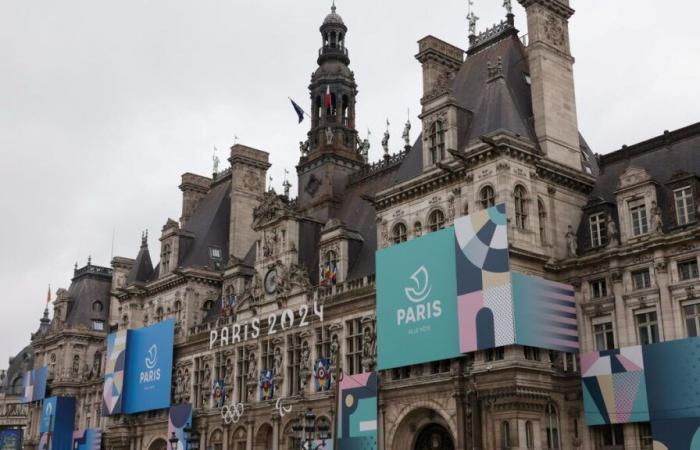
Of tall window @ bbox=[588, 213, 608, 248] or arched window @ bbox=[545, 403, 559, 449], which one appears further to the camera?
tall window @ bbox=[588, 213, 608, 248]

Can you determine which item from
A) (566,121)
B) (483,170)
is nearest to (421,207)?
(483,170)

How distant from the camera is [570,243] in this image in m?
45.8

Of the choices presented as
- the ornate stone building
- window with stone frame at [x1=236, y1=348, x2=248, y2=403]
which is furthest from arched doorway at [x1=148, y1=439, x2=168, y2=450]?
window with stone frame at [x1=236, y1=348, x2=248, y2=403]

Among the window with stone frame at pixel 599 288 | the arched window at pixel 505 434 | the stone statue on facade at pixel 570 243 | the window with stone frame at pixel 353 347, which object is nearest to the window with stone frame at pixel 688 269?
the window with stone frame at pixel 599 288

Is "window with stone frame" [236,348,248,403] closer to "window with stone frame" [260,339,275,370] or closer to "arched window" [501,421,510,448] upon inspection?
"window with stone frame" [260,339,275,370]

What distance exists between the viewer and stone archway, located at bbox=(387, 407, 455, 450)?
4600cm

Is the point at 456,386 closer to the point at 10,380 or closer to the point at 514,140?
the point at 514,140

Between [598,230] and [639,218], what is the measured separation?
302cm

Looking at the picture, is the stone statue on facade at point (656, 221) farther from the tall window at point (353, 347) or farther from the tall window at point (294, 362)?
the tall window at point (294, 362)

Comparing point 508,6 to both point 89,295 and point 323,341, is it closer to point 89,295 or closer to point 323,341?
point 323,341

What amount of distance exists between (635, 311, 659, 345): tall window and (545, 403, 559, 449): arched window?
5.52 meters

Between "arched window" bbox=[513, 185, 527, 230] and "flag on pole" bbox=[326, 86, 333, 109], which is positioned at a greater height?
"flag on pole" bbox=[326, 86, 333, 109]

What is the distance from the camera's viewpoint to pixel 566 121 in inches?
1970

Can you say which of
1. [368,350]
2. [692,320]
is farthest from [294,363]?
[692,320]
